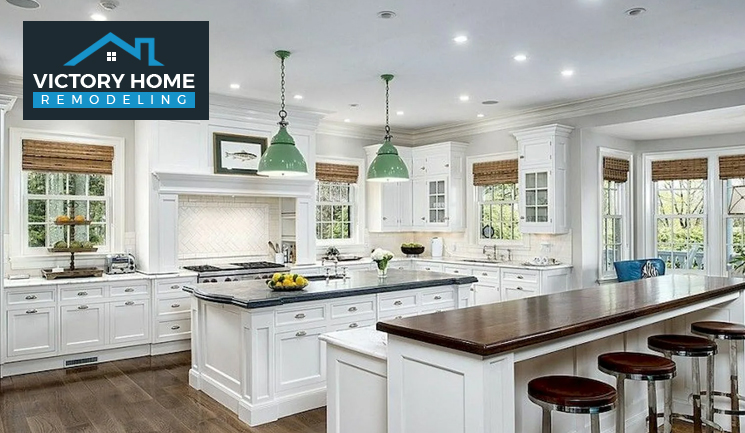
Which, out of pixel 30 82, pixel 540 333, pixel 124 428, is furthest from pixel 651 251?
pixel 30 82

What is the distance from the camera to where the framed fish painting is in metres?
6.37

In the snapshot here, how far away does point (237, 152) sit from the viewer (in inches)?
256

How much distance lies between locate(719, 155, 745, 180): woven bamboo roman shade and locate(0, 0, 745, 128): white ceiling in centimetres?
189

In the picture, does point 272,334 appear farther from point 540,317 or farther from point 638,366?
point 638,366

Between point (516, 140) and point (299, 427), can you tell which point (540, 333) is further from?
point (516, 140)

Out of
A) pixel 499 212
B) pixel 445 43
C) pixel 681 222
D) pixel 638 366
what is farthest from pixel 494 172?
pixel 638 366

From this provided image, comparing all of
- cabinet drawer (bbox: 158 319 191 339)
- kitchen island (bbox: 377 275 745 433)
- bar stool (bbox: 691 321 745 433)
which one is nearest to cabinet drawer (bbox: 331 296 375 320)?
kitchen island (bbox: 377 275 745 433)

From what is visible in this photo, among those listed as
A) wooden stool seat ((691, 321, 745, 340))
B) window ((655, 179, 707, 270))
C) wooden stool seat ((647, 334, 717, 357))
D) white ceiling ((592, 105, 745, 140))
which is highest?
white ceiling ((592, 105, 745, 140))

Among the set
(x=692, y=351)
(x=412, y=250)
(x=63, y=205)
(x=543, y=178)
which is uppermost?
(x=543, y=178)

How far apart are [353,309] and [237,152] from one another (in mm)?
2877

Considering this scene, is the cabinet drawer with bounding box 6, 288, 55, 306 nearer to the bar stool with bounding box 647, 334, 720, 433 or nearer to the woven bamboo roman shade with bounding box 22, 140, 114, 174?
the woven bamboo roman shade with bounding box 22, 140, 114, 174

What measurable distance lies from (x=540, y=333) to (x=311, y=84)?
429 cm

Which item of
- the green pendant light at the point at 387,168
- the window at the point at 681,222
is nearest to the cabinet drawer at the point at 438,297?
the green pendant light at the point at 387,168

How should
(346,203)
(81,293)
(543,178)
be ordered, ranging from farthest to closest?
(346,203) → (543,178) → (81,293)
